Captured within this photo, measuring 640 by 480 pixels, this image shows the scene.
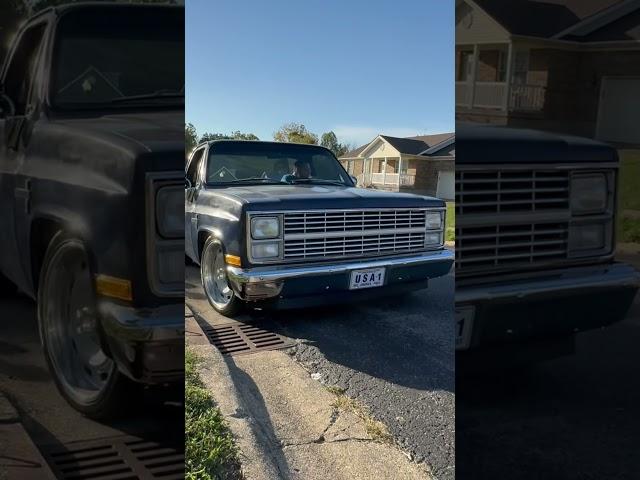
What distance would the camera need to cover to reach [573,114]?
1530mm

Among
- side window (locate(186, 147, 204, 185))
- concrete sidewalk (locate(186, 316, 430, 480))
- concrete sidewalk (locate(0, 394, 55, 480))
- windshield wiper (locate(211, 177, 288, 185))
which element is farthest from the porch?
concrete sidewalk (locate(0, 394, 55, 480))

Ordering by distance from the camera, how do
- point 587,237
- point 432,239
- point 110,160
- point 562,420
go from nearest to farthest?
point 110,160
point 432,239
point 587,237
point 562,420

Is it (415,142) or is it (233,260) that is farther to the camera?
(415,142)

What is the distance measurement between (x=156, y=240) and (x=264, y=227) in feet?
0.64

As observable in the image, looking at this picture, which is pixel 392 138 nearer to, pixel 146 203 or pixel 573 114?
pixel 573 114

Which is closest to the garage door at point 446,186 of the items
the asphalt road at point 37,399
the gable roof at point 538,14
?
the gable roof at point 538,14

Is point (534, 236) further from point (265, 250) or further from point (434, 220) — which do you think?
point (265, 250)

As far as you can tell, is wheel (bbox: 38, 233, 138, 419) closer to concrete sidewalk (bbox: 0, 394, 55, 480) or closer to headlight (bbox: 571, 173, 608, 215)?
concrete sidewalk (bbox: 0, 394, 55, 480)

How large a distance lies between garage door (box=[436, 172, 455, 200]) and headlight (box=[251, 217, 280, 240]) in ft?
1.26

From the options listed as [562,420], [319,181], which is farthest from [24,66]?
[562,420]

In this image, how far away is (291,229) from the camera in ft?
4.28

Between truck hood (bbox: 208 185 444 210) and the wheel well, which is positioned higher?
truck hood (bbox: 208 185 444 210)

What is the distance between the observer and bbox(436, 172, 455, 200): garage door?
1489 millimetres

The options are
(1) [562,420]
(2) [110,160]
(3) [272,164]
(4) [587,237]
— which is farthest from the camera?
(1) [562,420]
